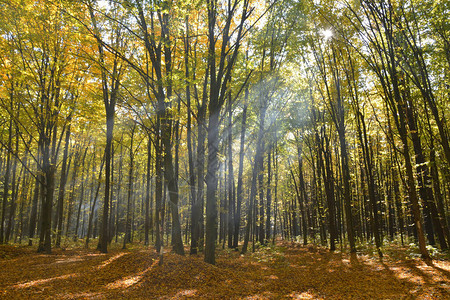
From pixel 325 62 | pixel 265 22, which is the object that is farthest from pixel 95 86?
pixel 325 62

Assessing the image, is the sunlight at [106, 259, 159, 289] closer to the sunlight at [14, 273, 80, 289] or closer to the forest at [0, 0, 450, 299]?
the forest at [0, 0, 450, 299]

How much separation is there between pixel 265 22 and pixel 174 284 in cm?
1403

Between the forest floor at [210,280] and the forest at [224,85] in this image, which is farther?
the forest at [224,85]

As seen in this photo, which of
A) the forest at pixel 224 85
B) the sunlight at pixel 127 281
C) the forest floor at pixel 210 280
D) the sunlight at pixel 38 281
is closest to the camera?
the forest floor at pixel 210 280

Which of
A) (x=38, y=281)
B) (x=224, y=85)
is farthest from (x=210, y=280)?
(x=224, y=85)

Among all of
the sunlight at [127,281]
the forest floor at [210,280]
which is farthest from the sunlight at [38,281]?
the sunlight at [127,281]

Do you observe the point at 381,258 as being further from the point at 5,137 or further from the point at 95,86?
the point at 5,137

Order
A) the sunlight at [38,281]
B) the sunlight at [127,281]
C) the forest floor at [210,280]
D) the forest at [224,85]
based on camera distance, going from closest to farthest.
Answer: the forest floor at [210,280] → the sunlight at [38,281] → the sunlight at [127,281] → the forest at [224,85]

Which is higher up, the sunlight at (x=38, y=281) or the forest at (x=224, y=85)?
the forest at (x=224, y=85)

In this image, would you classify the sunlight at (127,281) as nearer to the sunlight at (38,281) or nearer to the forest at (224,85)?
the forest at (224,85)

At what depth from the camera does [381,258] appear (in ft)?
34.2

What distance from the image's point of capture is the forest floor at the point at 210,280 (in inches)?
238

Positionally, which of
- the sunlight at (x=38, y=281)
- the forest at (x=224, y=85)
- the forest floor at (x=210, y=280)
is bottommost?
the forest floor at (x=210, y=280)

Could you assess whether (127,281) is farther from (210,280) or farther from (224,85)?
(224,85)
